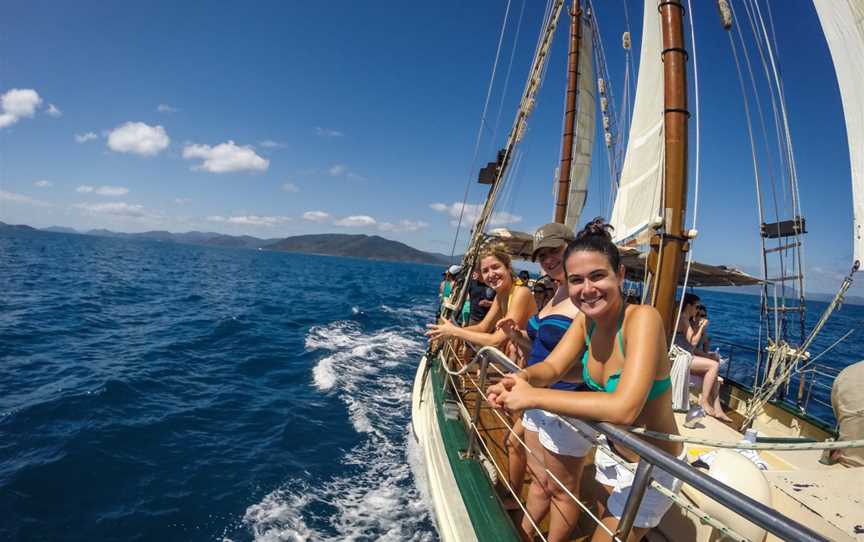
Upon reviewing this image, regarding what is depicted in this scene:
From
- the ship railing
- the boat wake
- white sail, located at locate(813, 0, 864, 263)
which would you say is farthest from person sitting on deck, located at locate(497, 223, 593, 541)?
white sail, located at locate(813, 0, 864, 263)

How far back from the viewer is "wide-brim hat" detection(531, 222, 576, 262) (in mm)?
3062

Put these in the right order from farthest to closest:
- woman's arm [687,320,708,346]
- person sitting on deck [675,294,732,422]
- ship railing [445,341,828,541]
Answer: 1. woman's arm [687,320,708,346]
2. person sitting on deck [675,294,732,422]
3. ship railing [445,341,828,541]

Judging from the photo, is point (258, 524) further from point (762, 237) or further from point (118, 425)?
point (762, 237)

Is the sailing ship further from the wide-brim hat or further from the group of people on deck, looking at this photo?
the wide-brim hat

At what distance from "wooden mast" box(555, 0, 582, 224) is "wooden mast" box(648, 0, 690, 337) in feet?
17.7

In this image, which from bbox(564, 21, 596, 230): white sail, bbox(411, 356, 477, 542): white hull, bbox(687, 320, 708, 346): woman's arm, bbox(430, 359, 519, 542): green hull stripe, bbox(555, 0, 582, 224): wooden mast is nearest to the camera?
bbox(430, 359, 519, 542): green hull stripe

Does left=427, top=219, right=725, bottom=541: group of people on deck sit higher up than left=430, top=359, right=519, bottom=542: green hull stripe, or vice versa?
left=427, top=219, right=725, bottom=541: group of people on deck

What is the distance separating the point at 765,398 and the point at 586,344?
4.45 m

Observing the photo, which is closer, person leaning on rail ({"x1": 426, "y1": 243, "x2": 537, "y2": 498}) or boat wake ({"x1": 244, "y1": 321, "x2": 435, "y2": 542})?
person leaning on rail ({"x1": 426, "y1": 243, "x2": 537, "y2": 498})

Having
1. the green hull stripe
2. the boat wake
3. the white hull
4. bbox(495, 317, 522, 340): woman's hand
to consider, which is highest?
bbox(495, 317, 522, 340): woman's hand

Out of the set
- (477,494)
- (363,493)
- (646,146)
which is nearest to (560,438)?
(477,494)

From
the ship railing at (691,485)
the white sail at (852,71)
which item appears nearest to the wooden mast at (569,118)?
the white sail at (852,71)

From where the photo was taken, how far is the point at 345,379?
10.2 meters

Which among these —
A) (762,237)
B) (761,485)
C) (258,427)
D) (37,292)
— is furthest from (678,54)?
(37,292)
